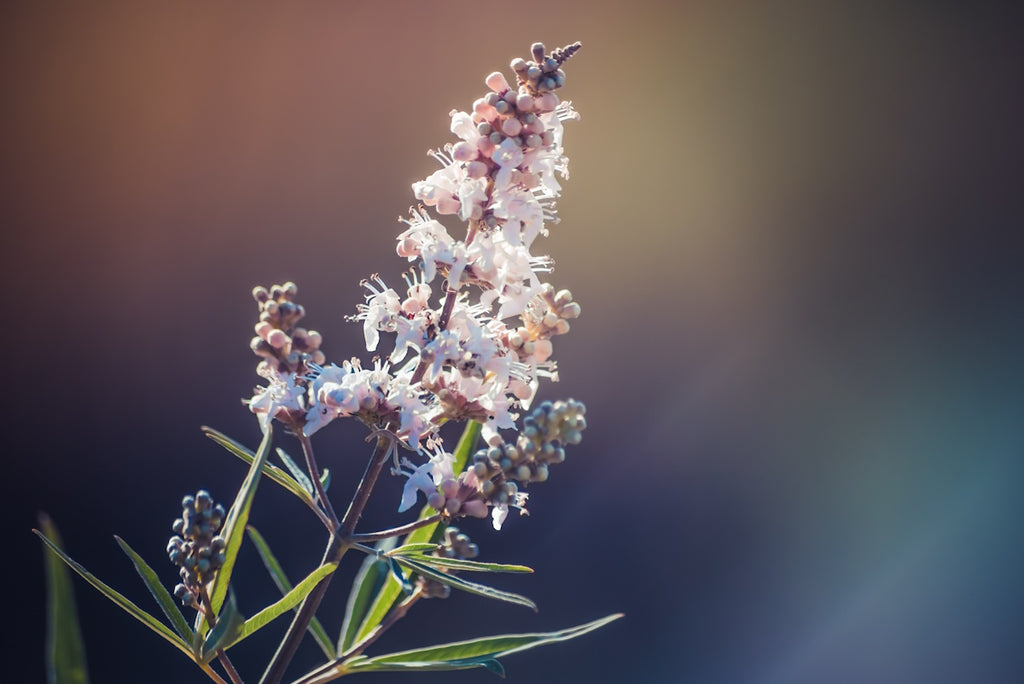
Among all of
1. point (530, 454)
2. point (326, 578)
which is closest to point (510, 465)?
point (530, 454)

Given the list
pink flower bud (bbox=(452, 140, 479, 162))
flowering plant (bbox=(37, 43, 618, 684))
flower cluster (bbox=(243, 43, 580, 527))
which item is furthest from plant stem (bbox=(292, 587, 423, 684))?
pink flower bud (bbox=(452, 140, 479, 162))

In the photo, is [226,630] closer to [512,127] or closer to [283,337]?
[283,337]

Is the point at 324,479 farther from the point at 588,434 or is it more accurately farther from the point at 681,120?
the point at 681,120

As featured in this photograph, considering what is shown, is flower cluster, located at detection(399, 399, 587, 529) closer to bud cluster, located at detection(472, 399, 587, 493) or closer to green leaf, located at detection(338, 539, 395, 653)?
bud cluster, located at detection(472, 399, 587, 493)

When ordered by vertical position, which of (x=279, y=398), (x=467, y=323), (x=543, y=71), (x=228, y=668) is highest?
(x=543, y=71)

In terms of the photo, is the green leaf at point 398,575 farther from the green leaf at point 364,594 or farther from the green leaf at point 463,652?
the green leaf at point 364,594

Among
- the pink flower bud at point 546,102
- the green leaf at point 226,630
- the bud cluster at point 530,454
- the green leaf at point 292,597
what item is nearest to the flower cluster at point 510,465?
the bud cluster at point 530,454

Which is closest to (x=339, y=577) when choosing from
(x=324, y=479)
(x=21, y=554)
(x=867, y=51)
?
(x=21, y=554)

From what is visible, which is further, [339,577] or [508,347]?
[339,577]
